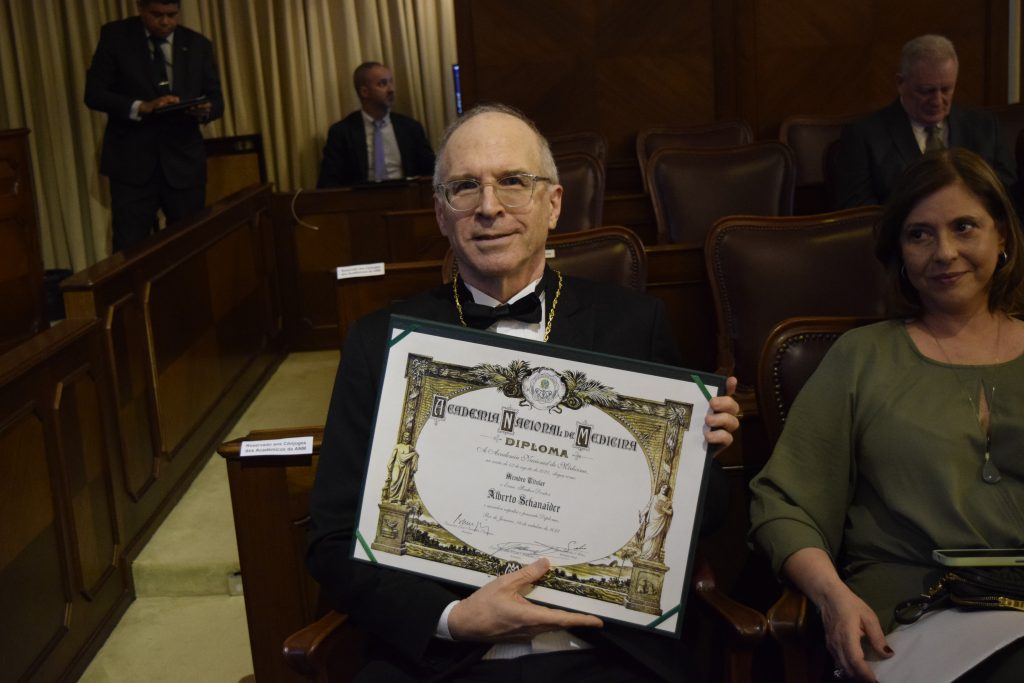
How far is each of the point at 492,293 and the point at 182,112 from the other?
421 cm

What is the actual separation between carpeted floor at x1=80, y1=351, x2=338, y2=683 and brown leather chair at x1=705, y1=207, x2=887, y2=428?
1540mm

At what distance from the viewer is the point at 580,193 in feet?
13.9

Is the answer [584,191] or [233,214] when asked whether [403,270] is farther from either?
[233,214]

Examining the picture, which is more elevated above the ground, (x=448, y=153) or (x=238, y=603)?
(x=448, y=153)

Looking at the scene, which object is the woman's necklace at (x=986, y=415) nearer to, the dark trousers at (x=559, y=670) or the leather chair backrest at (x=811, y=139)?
the dark trousers at (x=559, y=670)

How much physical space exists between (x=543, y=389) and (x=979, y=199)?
877 mm

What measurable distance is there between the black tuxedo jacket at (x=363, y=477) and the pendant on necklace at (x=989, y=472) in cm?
42

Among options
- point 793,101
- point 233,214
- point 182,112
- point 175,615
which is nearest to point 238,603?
point 175,615

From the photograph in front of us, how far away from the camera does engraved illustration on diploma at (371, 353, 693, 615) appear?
62.6 inches

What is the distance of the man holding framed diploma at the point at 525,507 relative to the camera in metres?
1.59

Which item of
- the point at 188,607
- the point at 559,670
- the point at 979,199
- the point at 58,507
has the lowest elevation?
the point at 188,607

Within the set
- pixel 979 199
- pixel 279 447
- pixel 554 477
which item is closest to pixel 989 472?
pixel 979 199

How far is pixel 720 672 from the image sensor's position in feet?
6.35

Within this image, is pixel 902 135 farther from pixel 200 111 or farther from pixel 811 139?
pixel 200 111
